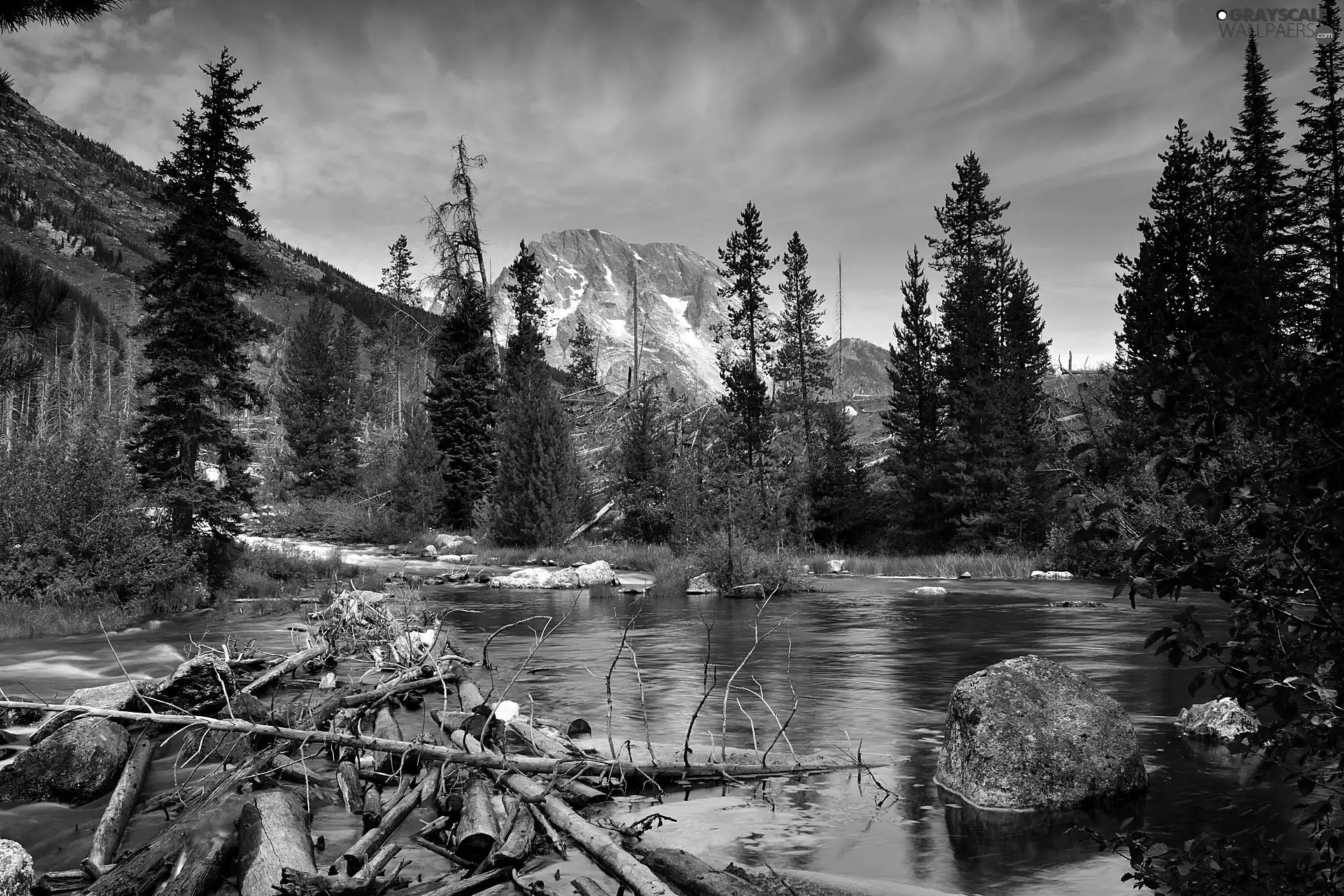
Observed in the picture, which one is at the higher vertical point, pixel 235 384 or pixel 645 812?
pixel 235 384

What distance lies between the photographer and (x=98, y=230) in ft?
501

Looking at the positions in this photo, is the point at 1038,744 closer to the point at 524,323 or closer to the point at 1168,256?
the point at 1168,256

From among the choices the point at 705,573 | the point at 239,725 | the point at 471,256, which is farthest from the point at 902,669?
the point at 471,256

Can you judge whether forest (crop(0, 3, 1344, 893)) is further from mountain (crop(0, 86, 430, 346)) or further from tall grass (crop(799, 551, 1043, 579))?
mountain (crop(0, 86, 430, 346))

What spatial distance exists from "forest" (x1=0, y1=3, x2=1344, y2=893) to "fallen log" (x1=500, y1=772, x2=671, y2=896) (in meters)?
2.08

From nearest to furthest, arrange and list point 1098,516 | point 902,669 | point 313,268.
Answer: point 1098,516
point 902,669
point 313,268

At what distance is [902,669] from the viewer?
39.9ft

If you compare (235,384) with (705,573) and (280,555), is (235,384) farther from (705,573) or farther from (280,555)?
(705,573)

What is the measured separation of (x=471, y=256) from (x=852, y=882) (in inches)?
1612

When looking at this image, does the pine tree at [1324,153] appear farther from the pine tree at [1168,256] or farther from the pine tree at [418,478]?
the pine tree at [418,478]

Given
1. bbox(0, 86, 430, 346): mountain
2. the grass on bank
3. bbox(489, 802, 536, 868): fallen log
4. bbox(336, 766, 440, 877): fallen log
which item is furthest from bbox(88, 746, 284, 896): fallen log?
bbox(0, 86, 430, 346): mountain

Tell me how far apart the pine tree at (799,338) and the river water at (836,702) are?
108 ft

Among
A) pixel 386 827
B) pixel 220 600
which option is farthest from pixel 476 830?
pixel 220 600

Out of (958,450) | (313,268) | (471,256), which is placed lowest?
(958,450)
